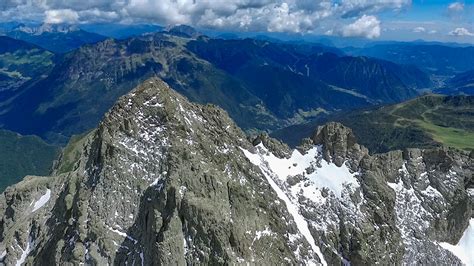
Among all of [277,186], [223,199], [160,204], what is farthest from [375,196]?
[160,204]

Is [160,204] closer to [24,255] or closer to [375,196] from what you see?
[24,255]

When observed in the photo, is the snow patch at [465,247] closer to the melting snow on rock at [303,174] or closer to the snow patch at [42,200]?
the melting snow on rock at [303,174]

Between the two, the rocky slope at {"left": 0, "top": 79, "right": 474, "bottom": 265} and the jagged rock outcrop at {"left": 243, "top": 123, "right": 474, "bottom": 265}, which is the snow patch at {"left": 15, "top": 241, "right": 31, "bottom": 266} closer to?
the rocky slope at {"left": 0, "top": 79, "right": 474, "bottom": 265}

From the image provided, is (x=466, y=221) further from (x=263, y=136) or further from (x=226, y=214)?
(x=226, y=214)

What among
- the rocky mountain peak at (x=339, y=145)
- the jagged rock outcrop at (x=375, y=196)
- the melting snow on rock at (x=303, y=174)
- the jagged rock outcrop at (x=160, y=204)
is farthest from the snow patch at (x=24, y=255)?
the rocky mountain peak at (x=339, y=145)

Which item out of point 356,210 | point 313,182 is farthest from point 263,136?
point 356,210

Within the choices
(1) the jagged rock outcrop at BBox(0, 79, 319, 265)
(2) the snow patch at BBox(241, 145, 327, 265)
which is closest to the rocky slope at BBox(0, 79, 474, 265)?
(1) the jagged rock outcrop at BBox(0, 79, 319, 265)
